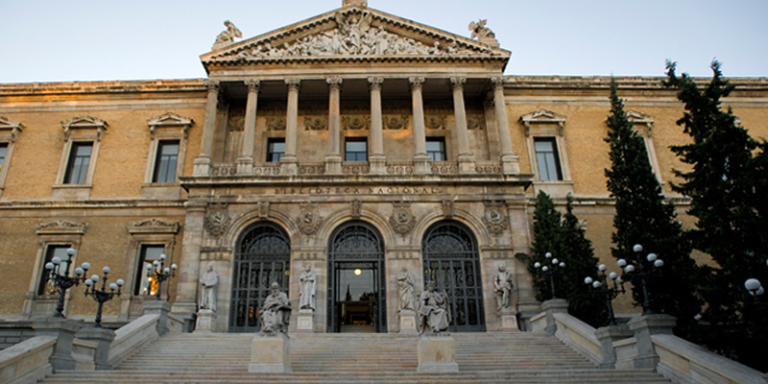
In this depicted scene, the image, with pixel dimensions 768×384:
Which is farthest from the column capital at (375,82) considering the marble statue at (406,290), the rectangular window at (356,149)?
the marble statue at (406,290)

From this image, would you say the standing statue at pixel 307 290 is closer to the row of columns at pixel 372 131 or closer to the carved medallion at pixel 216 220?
the carved medallion at pixel 216 220

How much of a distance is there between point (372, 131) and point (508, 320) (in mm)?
9376

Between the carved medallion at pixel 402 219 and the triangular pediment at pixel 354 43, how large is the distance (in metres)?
6.99

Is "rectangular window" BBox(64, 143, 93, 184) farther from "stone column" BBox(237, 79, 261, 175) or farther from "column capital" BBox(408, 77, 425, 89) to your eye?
"column capital" BBox(408, 77, 425, 89)

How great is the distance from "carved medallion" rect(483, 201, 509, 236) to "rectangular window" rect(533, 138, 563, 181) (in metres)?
4.30

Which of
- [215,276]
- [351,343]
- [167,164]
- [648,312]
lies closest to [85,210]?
[167,164]

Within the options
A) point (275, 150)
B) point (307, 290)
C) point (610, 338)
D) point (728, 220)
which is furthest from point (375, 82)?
point (728, 220)

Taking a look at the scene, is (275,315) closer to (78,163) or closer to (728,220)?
(728,220)

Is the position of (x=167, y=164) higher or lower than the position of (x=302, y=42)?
lower

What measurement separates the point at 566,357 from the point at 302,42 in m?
17.3

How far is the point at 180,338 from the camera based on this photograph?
53.3ft

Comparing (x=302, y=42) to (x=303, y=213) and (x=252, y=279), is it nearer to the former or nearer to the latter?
(x=303, y=213)

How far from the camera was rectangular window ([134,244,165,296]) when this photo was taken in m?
21.0

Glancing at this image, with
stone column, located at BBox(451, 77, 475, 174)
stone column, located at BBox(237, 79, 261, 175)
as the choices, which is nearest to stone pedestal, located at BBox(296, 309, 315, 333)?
stone column, located at BBox(237, 79, 261, 175)
